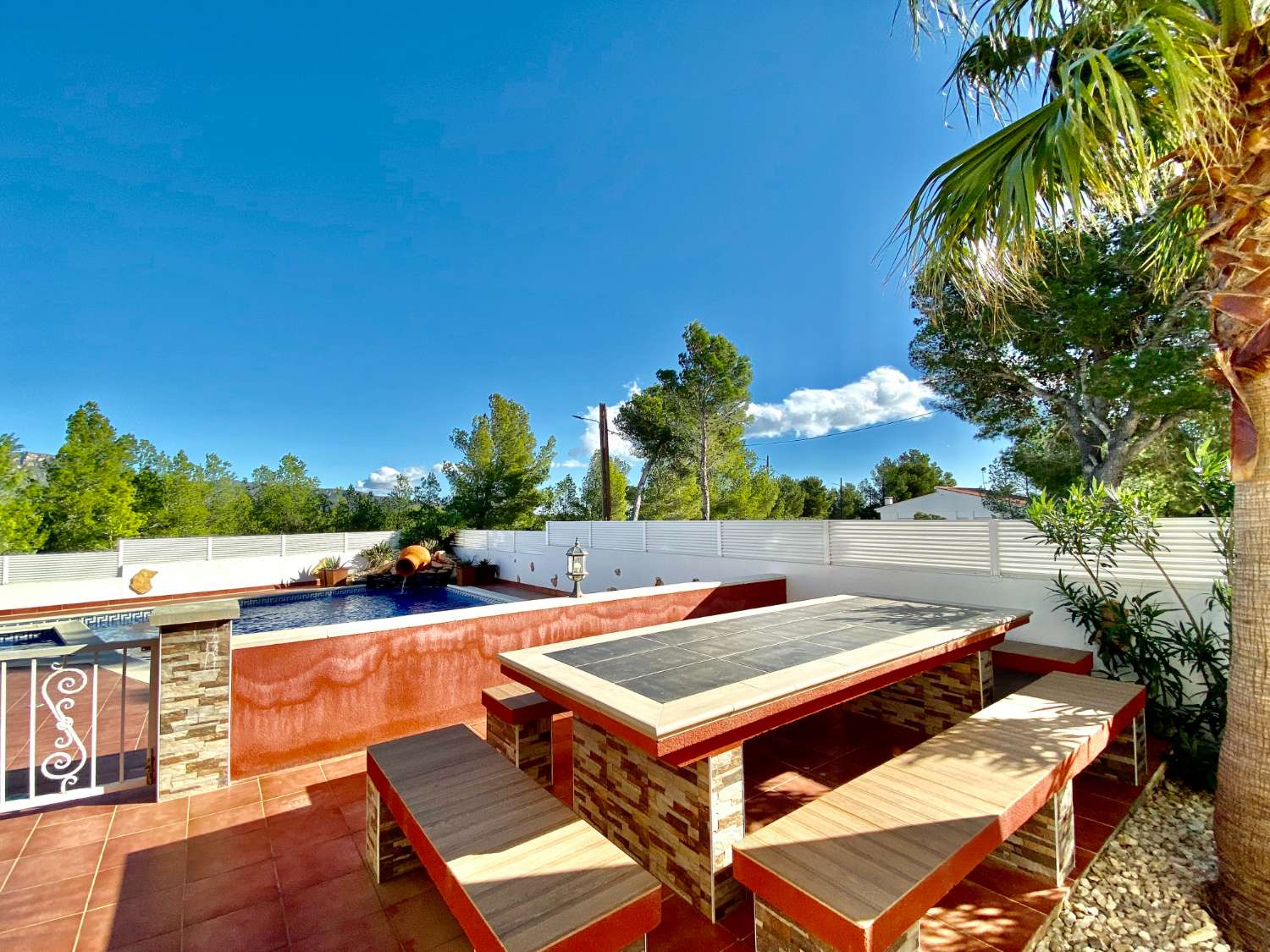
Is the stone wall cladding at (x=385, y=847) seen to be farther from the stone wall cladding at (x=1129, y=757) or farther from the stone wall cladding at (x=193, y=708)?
the stone wall cladding at (x=1129, y=757)

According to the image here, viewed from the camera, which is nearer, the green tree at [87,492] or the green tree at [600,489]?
the green tree at [87,492]

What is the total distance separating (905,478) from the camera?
37125 mm

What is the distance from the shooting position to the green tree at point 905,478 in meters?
36.9

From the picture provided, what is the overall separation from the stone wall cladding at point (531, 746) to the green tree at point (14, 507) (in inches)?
666

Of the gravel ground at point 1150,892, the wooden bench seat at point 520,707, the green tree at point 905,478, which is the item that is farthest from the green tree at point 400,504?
the green tree at point 905,478

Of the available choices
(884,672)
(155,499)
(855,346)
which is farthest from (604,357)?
A: (884,672)

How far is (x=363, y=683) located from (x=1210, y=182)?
5879mm

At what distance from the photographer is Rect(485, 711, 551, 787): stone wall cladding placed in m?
3.19

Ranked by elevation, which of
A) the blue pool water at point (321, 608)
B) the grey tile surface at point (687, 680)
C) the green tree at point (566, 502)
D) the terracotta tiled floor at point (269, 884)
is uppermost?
the green tree at point (566, 502)

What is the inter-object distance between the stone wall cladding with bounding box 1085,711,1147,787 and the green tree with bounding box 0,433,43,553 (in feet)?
66.9

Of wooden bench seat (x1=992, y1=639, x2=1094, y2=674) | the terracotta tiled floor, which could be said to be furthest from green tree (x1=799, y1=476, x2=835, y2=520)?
the terracotta tiled floor

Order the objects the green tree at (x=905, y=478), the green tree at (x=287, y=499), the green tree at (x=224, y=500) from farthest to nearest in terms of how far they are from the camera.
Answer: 1. the green tree at (x=905, y=478)
2. the green tree at (x=287, y=499)
3. the green tree at (x=224, y=500)

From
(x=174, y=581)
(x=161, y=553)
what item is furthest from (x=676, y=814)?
(x=161, y=553)

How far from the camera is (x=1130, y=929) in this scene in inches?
87.9
